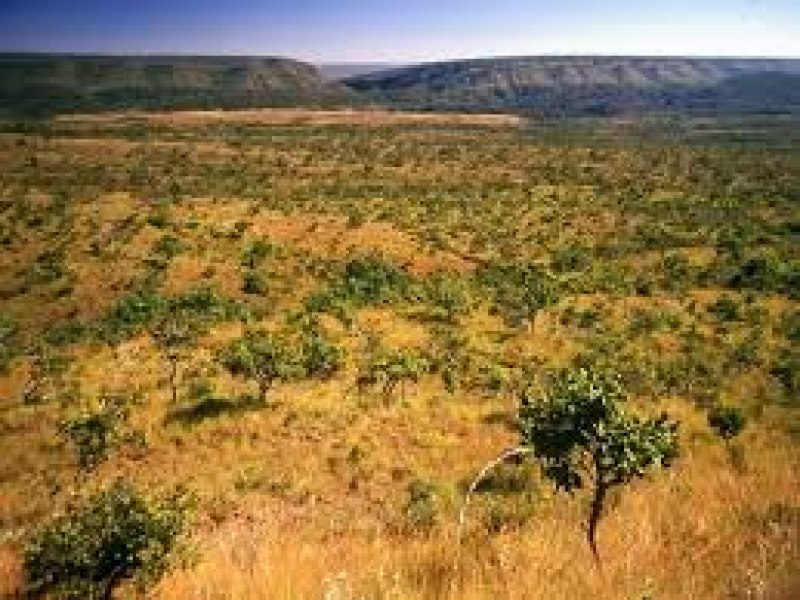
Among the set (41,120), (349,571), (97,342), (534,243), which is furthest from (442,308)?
(41,120)

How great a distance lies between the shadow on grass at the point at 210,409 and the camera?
22531 mm

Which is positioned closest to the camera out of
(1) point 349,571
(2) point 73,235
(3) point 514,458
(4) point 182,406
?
(1) point 349,571

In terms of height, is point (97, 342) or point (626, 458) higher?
point (626, 458)

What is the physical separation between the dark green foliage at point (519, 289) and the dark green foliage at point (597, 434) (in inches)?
965

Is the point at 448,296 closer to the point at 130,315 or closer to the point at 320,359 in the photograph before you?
the point at 320,359

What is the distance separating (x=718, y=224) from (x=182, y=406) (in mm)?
40494

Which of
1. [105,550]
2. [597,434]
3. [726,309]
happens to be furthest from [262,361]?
[726,309]

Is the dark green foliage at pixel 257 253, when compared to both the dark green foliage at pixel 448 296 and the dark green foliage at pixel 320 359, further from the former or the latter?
the dark green foliage at pixel 320 359

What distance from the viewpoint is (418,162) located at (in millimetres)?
90250

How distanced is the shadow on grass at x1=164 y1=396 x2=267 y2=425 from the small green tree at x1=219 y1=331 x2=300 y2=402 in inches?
13.7

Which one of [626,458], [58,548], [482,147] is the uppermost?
[626,458]

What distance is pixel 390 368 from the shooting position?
83.6 feet

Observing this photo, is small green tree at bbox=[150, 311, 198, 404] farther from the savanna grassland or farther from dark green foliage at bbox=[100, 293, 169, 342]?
dark green foliage at bbox=[100, 293, 169, 342]

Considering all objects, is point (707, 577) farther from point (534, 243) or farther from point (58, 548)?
point (534, 243)
